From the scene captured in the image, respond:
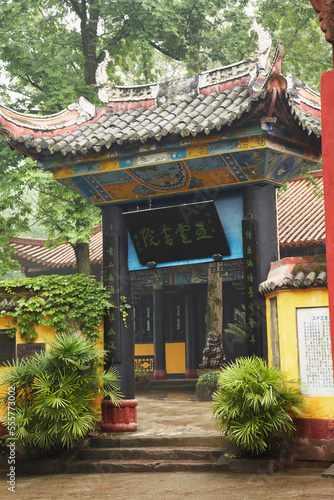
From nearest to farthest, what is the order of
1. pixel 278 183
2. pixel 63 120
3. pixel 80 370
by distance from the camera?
pixel 80 370 → pixel 278 183 → pixel 63 120

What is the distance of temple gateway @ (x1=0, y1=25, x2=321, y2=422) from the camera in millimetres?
9930

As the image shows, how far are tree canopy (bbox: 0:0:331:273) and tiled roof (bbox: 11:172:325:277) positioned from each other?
2.99 metres

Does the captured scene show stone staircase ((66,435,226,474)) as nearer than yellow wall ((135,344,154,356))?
Yes

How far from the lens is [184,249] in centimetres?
1092

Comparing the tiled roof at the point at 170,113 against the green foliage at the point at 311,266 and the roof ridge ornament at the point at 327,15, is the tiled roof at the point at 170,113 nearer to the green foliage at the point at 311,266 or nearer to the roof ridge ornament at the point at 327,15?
the green foliage at the point at 311,266

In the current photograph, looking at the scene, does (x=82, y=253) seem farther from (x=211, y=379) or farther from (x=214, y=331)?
(x=211, y=379)

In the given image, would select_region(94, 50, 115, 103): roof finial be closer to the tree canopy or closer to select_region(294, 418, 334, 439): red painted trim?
the tree canopy

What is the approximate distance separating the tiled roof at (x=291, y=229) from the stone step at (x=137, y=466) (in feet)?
28.3

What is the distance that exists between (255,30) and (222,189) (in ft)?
8.23

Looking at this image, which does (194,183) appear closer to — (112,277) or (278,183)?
(278,183)

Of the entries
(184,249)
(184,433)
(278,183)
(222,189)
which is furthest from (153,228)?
(184,433)

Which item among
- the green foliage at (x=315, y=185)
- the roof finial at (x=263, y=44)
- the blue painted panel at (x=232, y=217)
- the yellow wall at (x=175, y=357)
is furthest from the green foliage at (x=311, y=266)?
the yellow wall at (x=175, y=357)

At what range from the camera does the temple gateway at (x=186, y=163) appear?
9.93 metres

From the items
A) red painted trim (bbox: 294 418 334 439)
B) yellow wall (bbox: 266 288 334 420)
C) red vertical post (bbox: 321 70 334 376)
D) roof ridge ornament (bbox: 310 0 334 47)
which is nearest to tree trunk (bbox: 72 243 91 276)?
yellow wall (bbox: 266 288 334 420)
